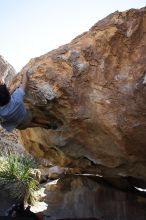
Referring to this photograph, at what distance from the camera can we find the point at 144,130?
21.7 ft

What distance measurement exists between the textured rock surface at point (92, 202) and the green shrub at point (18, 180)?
207cm

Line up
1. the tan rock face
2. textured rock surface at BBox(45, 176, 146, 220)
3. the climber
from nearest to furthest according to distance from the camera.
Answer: the climber
the tan rock face
textured rock surface at BBox(45, 176, 146, 220)

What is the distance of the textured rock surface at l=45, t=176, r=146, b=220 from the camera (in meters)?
8.93

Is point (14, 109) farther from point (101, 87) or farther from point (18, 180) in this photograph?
point (18, 180)

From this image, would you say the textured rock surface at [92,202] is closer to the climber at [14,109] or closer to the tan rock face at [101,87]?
the tan rock face at [101,87]

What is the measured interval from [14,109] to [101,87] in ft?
5.15

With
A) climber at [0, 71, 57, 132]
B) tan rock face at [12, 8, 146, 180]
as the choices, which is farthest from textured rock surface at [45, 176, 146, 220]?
climber at [0, 71, 57, 132]

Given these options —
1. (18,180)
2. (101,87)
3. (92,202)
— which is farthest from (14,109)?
(18,180)

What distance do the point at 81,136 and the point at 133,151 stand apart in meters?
1.04

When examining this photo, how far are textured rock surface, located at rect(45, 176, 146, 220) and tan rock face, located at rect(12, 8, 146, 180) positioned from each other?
201cm

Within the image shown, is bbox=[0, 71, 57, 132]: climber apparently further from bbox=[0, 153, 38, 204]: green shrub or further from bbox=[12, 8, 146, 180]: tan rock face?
bbox=[0, 153, 38, 204]: green shrub

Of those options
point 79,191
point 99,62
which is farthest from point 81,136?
point 79,191

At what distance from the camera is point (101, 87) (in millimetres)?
6766

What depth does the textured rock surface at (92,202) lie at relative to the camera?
29.3 feet
